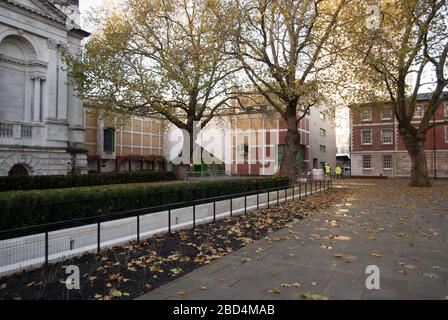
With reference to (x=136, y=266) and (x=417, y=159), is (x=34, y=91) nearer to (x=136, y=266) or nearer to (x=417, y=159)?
(x=136, y=266)

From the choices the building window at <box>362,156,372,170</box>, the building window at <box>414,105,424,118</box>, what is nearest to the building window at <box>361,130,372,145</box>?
the building window at <box>362,156,372,170</box>

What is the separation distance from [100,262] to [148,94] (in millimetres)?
16097

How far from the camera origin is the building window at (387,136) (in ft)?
146

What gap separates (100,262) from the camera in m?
5.65

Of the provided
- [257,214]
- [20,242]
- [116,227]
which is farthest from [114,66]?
[20,242]

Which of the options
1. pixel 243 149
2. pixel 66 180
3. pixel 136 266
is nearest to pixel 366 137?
pixel 243 149

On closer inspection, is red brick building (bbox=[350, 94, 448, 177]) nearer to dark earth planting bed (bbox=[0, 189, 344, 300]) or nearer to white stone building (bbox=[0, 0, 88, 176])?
white stone building (bbox=[0, 0, 88, 176])

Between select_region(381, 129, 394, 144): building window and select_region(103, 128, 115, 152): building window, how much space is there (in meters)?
35.3

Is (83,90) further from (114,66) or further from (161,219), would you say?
(161,219)

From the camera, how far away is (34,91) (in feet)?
76.2

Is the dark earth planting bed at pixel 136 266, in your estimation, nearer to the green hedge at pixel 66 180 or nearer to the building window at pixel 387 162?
the green hedge at pixel 66 180

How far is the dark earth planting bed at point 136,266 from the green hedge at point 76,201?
6.48ft

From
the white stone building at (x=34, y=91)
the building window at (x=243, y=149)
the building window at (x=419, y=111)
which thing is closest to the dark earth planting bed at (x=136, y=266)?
the white stone building at (x=34, y=91)

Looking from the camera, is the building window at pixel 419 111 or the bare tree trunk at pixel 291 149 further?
the building window at pixel 419 111
